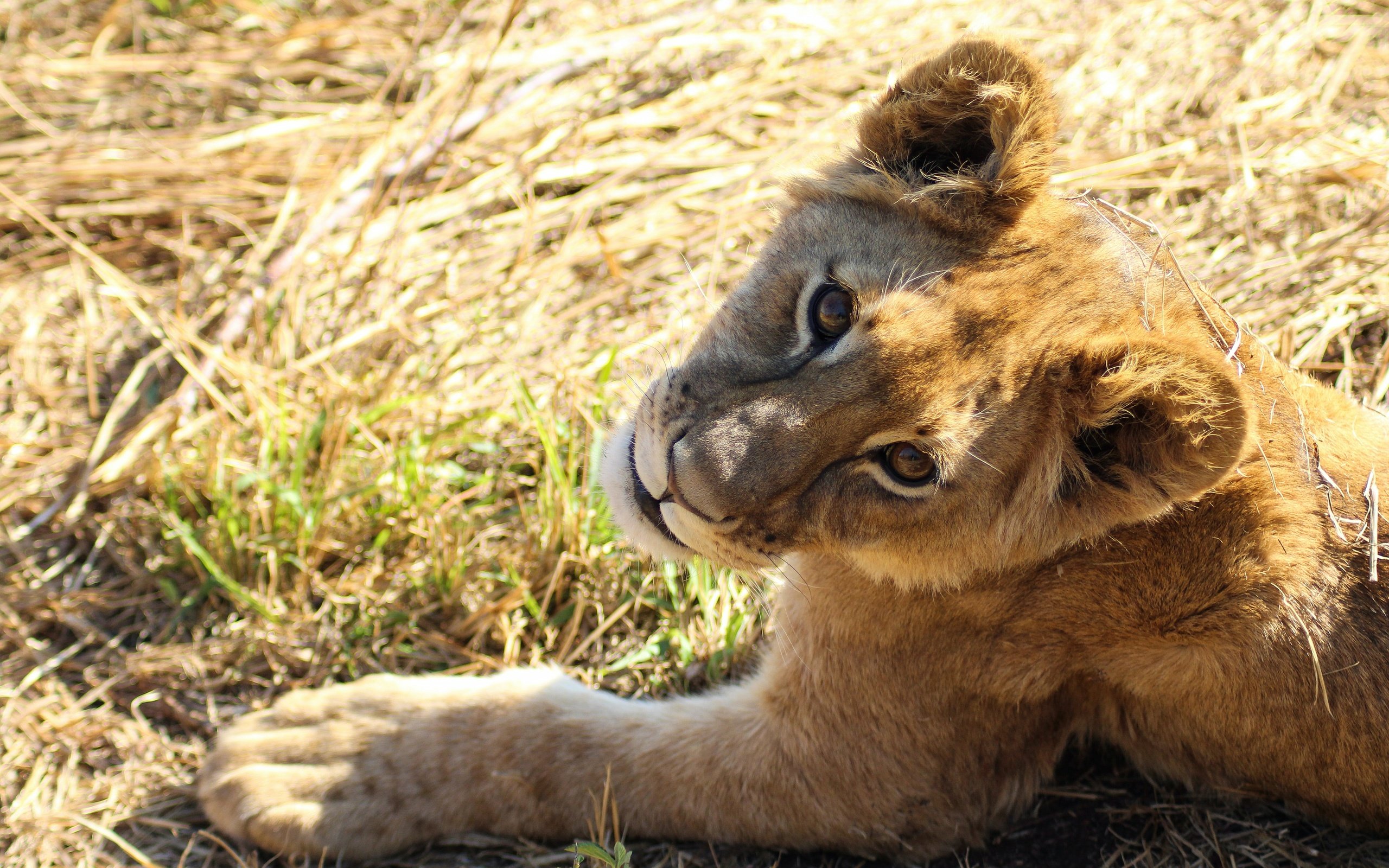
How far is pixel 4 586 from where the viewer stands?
368 cm

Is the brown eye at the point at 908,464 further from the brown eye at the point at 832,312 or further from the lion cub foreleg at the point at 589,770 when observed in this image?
the lion cub foreleg at the point at 589,770

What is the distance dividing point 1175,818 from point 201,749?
2.89 metres

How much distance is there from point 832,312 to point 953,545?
62 cm

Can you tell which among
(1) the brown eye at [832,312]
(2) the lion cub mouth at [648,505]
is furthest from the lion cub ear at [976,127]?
(2) the lion cub mouth at [648,505]

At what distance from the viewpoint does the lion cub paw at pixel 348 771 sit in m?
2.99

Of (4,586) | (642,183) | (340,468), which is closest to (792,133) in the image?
(642,183)

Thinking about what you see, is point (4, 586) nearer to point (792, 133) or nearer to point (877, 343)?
point (877, 343)

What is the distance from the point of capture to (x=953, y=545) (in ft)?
8.27

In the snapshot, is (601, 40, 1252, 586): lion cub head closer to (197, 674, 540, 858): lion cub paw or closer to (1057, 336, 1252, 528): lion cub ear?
(1057, 336, 1252, 528): lion cub ear

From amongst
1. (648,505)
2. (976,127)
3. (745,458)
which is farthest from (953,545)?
(976,127)

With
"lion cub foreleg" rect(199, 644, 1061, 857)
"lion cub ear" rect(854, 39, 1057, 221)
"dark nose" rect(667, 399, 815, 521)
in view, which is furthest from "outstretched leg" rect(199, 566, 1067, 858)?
"lion cub ear" rect(854, 39, 1057, 221)

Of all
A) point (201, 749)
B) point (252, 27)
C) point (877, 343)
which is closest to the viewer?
point (877, 343)

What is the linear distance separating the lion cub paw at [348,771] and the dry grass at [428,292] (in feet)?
0.70

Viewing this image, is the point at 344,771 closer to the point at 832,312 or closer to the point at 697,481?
the point at 697,481
